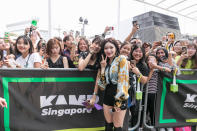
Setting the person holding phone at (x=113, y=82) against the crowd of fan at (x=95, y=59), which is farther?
the crowd of fan at (x=95, y=59)

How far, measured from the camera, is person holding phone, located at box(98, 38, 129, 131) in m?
2.09

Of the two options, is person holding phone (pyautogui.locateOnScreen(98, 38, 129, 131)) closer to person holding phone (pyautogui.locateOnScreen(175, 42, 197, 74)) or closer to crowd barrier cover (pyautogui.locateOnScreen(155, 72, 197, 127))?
crowd barrier cover (pyautogui.locateOnScreen(155, 72, 197, 127))

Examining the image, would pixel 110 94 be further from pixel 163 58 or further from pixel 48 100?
pixel 163 58

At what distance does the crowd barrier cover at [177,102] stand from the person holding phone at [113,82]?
97 cm

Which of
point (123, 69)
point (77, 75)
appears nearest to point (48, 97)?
point (77, 75)

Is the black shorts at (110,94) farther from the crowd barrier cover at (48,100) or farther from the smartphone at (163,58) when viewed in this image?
the smartphone at (163,58)

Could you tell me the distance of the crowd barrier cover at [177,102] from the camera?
2775 mm

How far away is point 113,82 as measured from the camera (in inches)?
86.5

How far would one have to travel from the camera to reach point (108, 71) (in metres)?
2.24

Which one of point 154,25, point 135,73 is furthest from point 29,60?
point 154,25

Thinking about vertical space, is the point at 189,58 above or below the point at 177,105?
above

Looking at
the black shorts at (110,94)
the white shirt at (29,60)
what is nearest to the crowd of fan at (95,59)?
the white shirt at (29,60)

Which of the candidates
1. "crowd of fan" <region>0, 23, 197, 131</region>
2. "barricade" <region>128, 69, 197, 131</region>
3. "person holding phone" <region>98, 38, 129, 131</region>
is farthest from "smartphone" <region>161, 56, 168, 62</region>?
"person holding phone" <region>98, 38, 129, 131</region>

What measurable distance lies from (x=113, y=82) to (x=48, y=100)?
1.05 m
